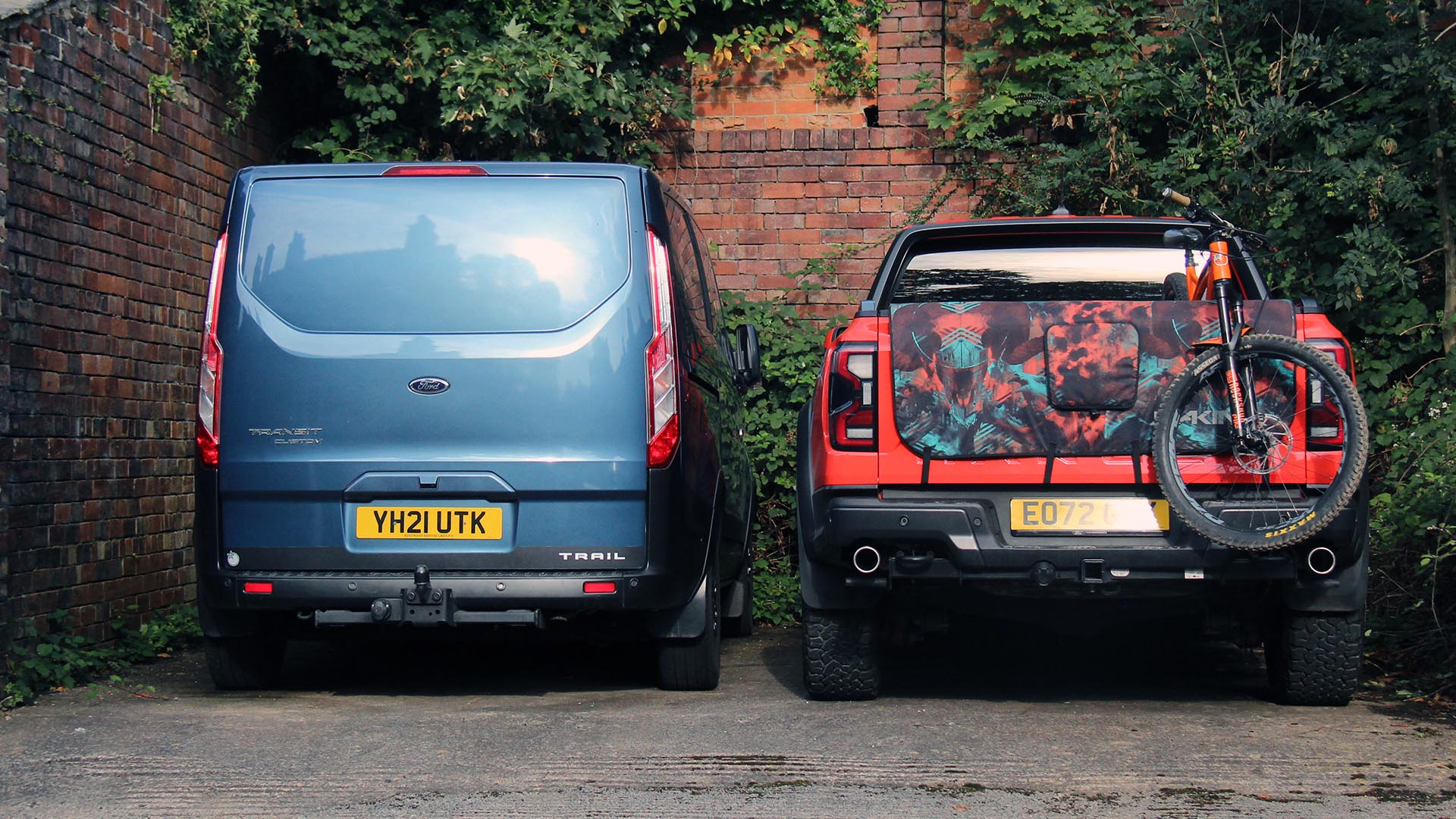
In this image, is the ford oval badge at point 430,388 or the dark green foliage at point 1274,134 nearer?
the ford oval badge at point 430,388

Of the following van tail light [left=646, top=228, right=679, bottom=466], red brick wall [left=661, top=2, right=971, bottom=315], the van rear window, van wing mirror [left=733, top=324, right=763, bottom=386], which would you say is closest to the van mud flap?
van tail light [left=646, top=228, right=679, bottom=466]

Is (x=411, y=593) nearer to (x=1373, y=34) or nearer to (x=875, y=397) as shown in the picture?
(x=875, y=397)

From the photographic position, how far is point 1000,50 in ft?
32.0

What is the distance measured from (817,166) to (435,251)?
484 centimetres

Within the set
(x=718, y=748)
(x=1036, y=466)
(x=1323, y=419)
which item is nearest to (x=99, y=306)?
(x=718, y=748)

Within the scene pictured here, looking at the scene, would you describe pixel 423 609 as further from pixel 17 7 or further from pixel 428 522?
pixel 17 7

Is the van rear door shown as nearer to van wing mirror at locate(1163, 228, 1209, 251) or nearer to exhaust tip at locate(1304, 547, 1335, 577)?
van wing mirror at locate(1163, 228, 1209, 251)

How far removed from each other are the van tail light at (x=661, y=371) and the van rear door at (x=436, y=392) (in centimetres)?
4

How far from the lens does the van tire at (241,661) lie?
19.5 ft

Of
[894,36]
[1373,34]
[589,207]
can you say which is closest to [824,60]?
[894,36]

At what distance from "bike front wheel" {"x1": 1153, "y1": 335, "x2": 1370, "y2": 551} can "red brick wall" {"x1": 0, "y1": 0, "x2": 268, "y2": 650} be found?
4359mm

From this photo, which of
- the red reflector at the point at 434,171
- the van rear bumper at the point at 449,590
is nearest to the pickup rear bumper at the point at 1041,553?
the van rear bumper at the point at 449,590

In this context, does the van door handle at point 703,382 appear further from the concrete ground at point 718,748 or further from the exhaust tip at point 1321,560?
the exhaust tip at point 1321,560

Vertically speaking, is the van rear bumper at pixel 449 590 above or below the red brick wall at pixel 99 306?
below
